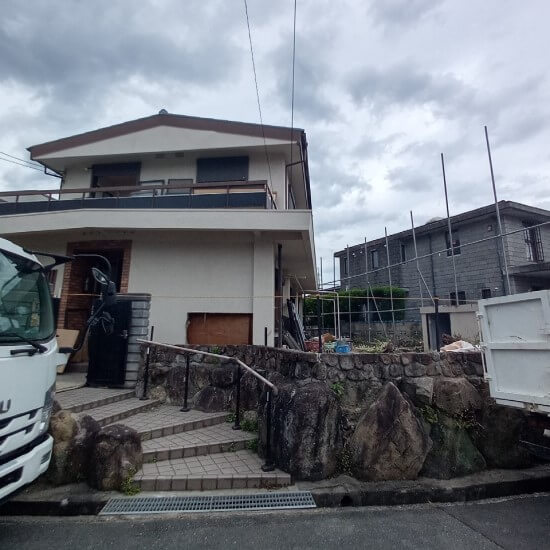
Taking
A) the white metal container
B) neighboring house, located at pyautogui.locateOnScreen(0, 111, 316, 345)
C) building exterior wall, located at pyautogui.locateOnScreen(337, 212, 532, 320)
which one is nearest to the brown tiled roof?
neighboring house, located at pyautogui.locateOnScreen(0, 111, 316, 345)

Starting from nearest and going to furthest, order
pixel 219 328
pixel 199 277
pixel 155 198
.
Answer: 1. pixel 219 328
2. pixel 199 277
3. pixel 155 198

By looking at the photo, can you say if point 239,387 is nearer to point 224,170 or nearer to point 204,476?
point 204,476

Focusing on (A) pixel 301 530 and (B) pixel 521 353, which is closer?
(A) pixel 301 530

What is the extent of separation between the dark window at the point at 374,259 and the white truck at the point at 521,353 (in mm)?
18796

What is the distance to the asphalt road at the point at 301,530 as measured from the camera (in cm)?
278

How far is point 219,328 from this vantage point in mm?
8039

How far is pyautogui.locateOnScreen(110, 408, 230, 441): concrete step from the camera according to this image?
15.3 ft

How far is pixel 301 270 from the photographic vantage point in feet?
39.6

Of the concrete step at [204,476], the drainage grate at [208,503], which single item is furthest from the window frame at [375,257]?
the drainage grate at [208,503]

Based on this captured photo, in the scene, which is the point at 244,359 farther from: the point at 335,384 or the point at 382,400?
the point at 382,400

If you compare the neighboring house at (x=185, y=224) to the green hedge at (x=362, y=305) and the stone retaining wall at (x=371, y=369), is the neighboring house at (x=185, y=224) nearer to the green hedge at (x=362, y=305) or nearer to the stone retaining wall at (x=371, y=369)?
the stone retaining wall at (x=371, y=369)

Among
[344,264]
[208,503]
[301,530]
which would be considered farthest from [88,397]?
[344,264]

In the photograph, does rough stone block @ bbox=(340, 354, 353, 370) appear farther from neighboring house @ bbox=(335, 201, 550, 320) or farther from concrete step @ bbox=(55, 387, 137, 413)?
neighboring house @ bbox=(335, 201, 550, 320)

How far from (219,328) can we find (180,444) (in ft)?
12.5
